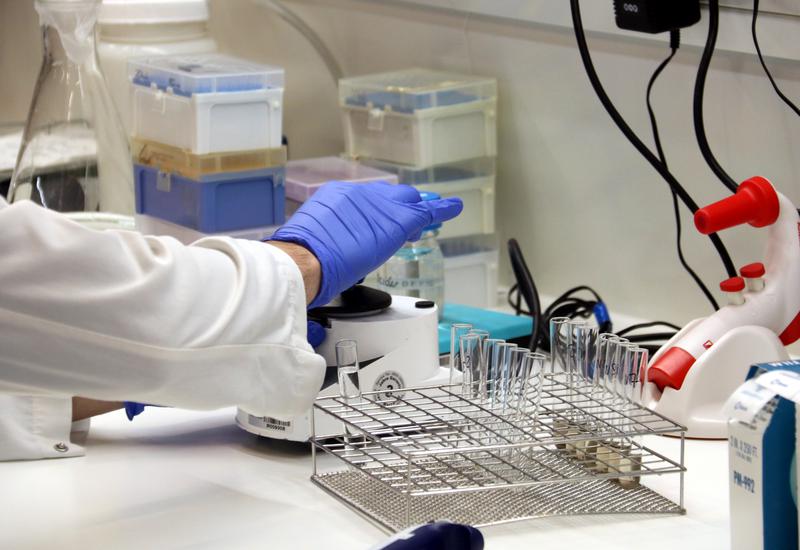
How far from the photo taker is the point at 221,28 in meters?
2.63

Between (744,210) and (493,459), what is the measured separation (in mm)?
400

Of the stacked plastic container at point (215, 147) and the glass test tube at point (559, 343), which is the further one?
the stacked plastic container at point (215, 147)

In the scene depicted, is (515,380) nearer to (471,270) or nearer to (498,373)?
(498,373)

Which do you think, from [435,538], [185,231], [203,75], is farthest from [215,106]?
[435,538]

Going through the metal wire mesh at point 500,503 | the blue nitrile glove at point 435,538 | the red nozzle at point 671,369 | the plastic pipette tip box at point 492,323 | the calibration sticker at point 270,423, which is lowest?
the metal wire mesh at point 500,503

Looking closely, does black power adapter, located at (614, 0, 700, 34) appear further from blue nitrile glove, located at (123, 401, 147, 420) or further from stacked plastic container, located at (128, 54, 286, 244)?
blue nitrile glove, located at (123, 401, 147, 420)

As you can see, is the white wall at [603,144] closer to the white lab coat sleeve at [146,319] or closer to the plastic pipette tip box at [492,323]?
the plastic pipette tip box at [492,323]

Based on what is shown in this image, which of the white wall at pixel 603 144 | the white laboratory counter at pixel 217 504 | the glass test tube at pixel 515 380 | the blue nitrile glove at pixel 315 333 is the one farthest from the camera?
the white wall at pixel 603 144

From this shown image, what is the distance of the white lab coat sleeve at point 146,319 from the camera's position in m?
0.93

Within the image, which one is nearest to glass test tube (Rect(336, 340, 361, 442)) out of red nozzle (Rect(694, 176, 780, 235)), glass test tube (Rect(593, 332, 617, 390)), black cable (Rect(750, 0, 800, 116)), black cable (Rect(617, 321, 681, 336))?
glass test tube (Rect(593, 332, 617, 390))

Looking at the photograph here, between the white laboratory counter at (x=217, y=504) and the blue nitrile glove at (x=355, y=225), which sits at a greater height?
the blue nitrile glove at (x=355, y=225)

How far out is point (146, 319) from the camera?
959mm

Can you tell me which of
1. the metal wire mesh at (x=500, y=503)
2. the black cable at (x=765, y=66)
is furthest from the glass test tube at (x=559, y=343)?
the black cable at (x=765, y=66)

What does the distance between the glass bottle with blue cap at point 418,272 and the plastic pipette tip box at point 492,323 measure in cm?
3
